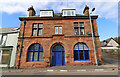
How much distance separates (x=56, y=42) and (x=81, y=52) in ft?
14.7

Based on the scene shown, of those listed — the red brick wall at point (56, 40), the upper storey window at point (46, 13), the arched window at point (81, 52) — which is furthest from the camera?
the upper storey window at point (46, 13)

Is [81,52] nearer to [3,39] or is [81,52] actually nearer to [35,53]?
[35,53]

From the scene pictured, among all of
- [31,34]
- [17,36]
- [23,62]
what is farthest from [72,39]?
[17,36]

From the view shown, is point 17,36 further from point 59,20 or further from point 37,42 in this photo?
point 59,20

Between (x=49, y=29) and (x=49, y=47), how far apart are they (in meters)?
3.21

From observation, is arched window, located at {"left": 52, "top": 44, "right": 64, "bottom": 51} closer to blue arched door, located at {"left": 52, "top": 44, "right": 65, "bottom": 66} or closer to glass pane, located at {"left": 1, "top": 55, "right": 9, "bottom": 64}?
blue arched door, located at {"left": 52, "top": 44, "right": 65, "bottom": 66}

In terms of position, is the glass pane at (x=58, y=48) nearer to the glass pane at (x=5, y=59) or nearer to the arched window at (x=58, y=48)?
the arched window at (x=58, y=48)

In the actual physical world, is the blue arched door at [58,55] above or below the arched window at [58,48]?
below

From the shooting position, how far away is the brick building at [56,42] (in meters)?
9.55

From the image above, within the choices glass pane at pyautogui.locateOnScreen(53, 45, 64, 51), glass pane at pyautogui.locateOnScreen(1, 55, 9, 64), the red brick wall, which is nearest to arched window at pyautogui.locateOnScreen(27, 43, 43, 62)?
the red brick wall

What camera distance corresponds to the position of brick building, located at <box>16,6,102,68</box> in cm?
955

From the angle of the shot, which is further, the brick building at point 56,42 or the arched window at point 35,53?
the arched window at point 35,53

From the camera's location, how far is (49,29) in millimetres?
10828

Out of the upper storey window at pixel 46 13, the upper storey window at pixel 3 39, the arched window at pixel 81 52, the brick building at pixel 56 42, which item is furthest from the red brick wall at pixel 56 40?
the upper storey window at pixel 3 39
